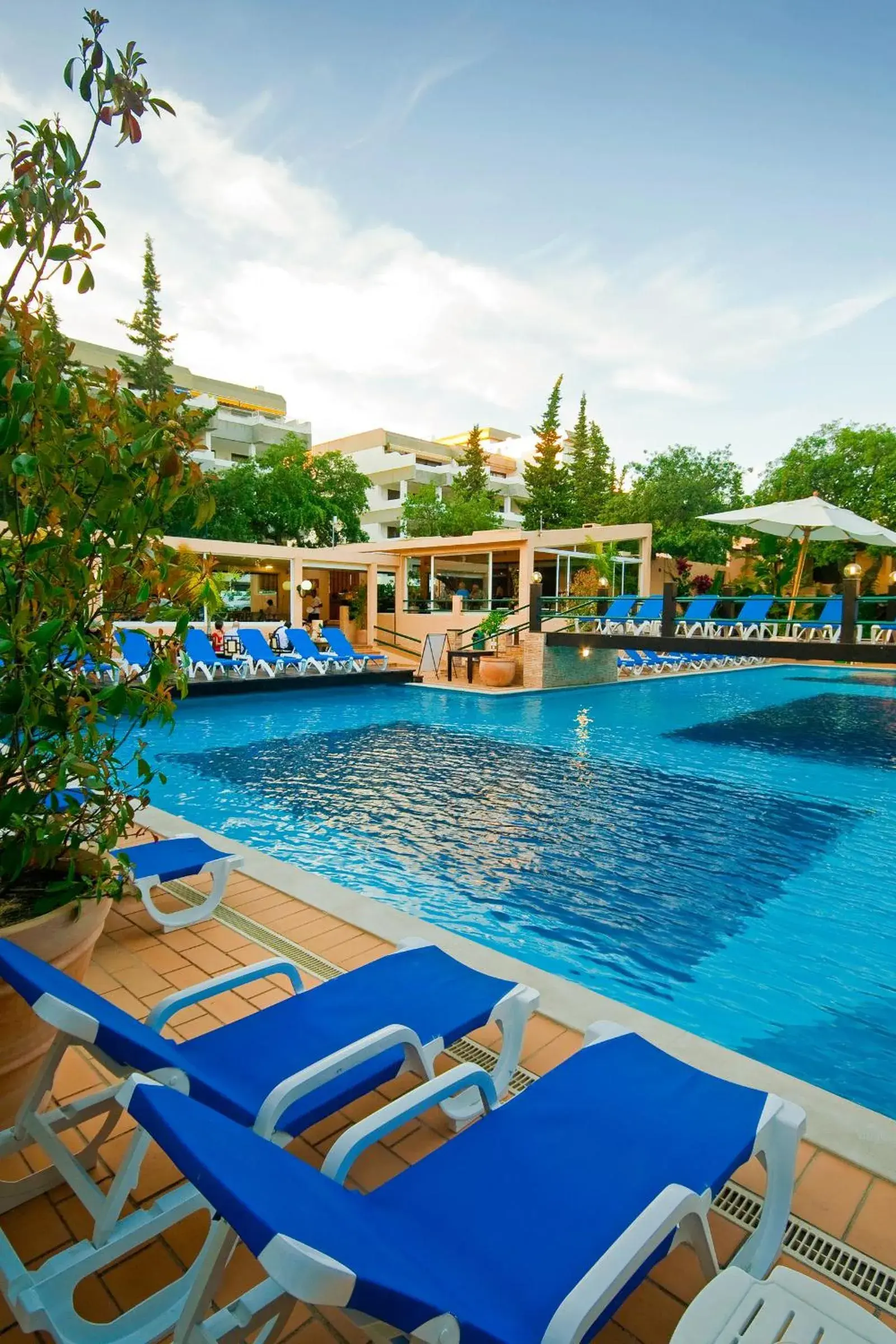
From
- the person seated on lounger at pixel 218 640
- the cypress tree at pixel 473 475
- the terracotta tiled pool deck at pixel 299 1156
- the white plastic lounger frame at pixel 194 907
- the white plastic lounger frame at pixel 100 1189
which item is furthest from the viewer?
the cypress tree at pixel 473 475

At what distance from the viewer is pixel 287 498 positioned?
2911cm

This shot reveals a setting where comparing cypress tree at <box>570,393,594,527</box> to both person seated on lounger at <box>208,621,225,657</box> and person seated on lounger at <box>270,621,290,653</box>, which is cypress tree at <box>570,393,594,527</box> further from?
person seated on lounger at <box>208,621,225,657</box>

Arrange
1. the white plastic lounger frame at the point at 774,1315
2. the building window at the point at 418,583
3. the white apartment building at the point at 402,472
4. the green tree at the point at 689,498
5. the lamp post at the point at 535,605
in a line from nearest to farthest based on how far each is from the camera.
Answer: the white plastic lounger frame at the point at 774,1315 < the lamp post at the point at 535,605 < the building window at the point at 418,583 < the green tree at the point at 689,498 < the white apartment building at the point at 402,472

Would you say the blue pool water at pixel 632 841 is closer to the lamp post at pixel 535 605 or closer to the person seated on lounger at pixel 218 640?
the lamp post at pixel 535 605

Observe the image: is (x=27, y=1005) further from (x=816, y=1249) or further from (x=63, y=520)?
(x=816, y=1249)

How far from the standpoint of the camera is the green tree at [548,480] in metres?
39.8

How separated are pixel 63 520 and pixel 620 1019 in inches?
103

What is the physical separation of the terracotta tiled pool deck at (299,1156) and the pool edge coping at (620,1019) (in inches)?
3.0

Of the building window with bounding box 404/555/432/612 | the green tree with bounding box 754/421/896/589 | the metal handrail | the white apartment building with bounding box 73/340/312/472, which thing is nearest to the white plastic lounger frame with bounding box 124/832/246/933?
the metal handrail

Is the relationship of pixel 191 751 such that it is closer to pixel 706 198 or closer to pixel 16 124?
pixel 16 124

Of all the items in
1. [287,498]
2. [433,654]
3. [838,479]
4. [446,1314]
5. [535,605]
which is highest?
[838,479]

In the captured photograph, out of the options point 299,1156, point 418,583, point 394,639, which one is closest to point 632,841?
point 299,1156

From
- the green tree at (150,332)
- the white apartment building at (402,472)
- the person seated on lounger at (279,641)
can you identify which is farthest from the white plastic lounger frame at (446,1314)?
the white apartment building at (402,472)

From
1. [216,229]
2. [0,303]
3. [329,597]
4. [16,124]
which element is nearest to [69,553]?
[0,303]
